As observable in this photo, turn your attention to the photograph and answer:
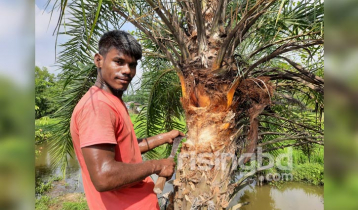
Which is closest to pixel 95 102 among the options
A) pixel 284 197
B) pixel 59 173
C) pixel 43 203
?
pixel 43 203

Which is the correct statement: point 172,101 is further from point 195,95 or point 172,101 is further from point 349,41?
point 349,41

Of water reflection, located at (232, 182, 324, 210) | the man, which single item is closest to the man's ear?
the man

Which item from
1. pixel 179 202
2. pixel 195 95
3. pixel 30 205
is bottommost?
pixel 179 202

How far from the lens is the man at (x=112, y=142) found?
44.2 inches

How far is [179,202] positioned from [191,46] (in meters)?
1.23

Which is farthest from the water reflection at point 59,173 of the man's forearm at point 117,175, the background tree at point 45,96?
the man's forearm at point 117,175

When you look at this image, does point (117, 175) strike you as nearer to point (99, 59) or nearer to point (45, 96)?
point (99, 59)

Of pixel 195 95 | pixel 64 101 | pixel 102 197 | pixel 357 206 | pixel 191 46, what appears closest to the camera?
pixel 357 206

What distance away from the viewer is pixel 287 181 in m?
8.66

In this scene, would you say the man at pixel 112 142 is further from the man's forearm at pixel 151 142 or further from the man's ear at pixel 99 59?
the man's forearm at pixel 151 142

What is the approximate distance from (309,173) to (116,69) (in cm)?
840

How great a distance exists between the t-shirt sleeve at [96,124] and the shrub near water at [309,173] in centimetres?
821

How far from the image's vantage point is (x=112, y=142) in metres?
1.13

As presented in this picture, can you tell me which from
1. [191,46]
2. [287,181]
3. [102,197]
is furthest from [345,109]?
[287,181]
